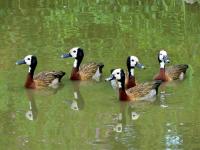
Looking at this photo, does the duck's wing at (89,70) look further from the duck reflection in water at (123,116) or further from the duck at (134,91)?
the duck reflection in water at (123,116)

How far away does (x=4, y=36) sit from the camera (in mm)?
18359

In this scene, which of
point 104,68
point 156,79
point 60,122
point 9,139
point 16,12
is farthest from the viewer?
point 16,12

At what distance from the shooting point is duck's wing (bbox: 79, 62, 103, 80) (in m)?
14.9

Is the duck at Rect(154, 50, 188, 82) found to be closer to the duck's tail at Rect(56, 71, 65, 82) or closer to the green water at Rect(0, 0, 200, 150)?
the green water at Rect(0, 0, 200, 150)

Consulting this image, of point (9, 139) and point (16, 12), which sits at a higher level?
point (16, 12)

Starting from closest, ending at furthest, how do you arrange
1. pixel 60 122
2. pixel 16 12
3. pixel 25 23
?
pixel 60 122
pixel 25 23
pixel 16 12

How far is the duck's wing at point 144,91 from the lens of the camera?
13.5 m

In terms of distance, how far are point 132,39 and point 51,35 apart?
6.54 ft

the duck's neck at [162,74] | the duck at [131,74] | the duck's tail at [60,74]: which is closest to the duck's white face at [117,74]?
the duck at [131,74]

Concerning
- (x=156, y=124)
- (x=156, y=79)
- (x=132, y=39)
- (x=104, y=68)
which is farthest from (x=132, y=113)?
(x=132, y=39)

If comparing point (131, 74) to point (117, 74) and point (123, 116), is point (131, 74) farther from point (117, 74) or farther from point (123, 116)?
point (123, 116)

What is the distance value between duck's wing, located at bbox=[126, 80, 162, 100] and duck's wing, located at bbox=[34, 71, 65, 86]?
1.60 metres

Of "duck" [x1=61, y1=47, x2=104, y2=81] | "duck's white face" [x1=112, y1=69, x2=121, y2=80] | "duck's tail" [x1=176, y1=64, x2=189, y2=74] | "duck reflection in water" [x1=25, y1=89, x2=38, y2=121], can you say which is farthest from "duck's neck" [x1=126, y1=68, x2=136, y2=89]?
"duck reflection in water" [x1=25, y1=89, x2=38, y2=121]

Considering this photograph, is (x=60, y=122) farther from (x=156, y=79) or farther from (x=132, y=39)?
(x=132, y=39)
